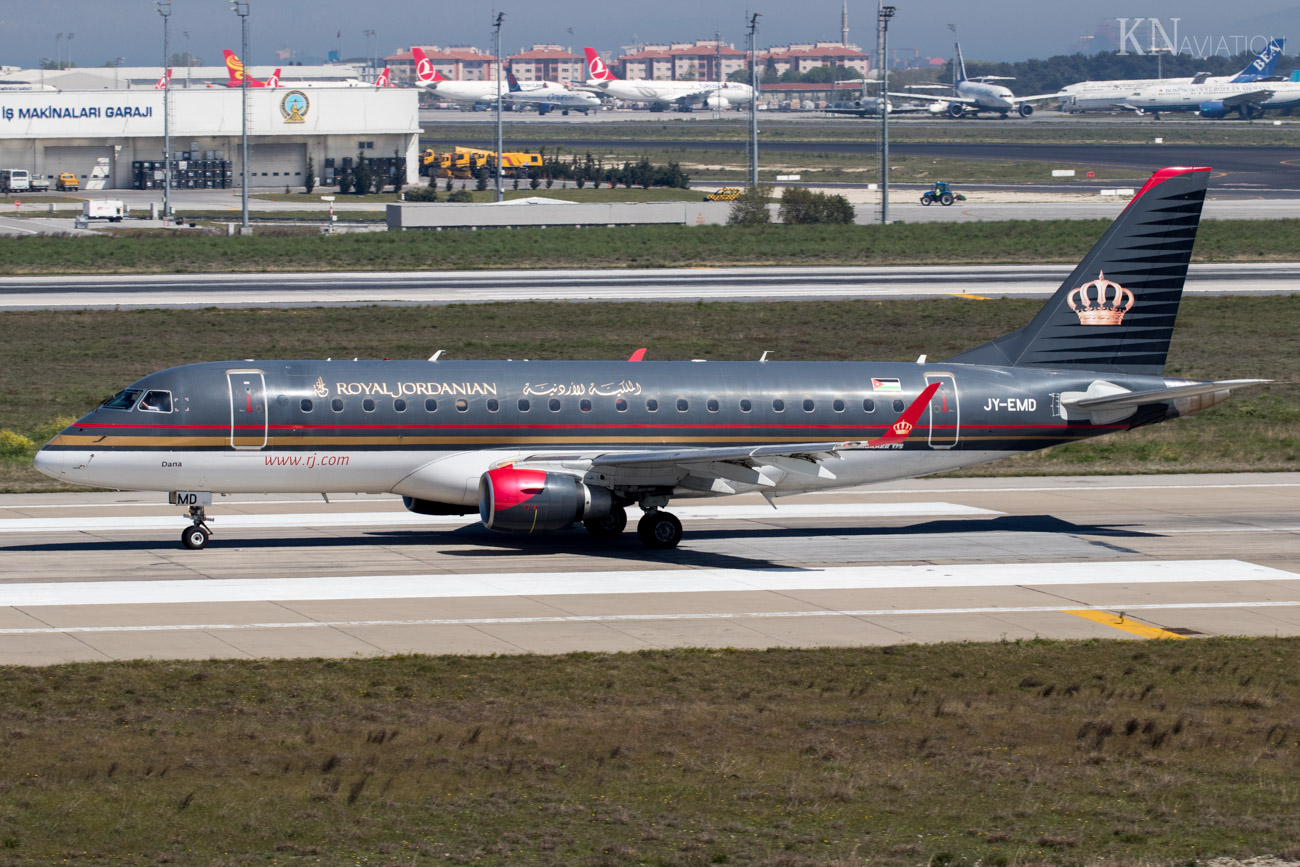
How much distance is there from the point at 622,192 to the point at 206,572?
130319mm

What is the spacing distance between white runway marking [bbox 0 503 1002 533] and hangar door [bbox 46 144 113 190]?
5524 inches

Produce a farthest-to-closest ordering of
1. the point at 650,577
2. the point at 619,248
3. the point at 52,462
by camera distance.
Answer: the point at 619,248 → the point at 52,462 → the point at 650,577

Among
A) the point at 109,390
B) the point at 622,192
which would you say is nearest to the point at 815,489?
the point at 109,390

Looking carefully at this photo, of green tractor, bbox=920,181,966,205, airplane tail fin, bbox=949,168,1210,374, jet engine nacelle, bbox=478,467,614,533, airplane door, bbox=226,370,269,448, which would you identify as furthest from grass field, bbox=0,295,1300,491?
green tractor, bbox=920,181,966,205

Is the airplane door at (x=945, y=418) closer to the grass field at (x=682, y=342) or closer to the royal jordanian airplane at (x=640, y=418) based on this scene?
the royal jordanian airplane at (x=640, y=418)

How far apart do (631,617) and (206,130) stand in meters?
152

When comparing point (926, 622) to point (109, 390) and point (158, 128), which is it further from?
point (158, 128)

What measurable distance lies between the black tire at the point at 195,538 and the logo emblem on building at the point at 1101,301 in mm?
23003

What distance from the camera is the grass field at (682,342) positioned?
171 ft

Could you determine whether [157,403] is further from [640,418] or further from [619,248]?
[619,248]

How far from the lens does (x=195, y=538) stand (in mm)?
35344

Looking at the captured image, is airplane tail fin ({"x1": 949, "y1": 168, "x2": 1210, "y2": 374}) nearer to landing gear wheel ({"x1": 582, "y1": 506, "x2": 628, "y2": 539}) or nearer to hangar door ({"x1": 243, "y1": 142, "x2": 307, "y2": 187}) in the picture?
landing gear wheel ({"x1": 582, "y1": 506, "x2": 628, "y2": 539})

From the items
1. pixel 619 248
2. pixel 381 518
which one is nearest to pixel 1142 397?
pixel 381 518

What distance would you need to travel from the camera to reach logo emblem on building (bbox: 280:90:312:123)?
554 feet
